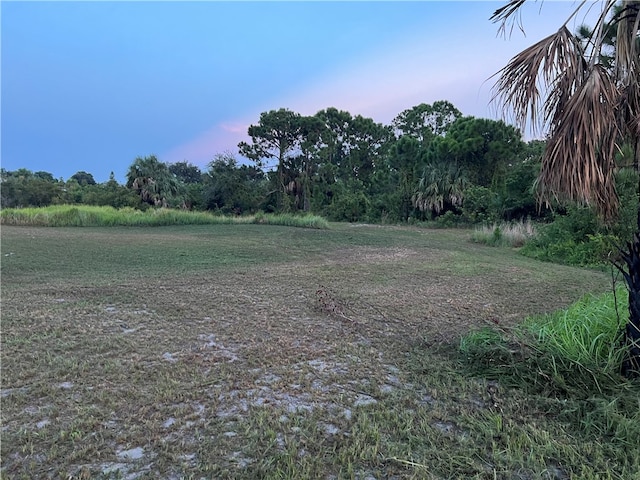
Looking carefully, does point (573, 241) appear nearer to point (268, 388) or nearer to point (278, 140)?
point (268, 388)

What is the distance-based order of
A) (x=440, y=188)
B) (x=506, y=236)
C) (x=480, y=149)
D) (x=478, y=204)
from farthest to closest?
(x=440, y=188) < (x=480, y=149) < (x=478, y=204) < (x=506, y=236)

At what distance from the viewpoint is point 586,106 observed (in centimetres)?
190

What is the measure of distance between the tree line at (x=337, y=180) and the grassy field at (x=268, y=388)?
43.3ft

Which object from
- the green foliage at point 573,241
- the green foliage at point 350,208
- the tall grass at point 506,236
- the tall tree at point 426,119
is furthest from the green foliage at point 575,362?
the tall tree at point 426,119

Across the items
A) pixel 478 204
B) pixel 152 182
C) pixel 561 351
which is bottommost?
pixel 561 351

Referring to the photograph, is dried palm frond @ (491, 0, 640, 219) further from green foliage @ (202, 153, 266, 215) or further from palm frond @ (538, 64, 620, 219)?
green foliage @ (202, 153, 266, 215)

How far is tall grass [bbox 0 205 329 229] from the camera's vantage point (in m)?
13.5

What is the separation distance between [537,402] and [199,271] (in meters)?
4.80

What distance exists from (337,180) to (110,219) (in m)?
16.6

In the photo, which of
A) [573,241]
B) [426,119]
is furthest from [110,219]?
[426,119]

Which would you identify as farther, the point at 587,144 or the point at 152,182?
the point at 152,182

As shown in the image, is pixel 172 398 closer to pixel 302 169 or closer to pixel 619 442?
pixel 619 442

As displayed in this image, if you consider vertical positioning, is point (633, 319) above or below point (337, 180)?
below

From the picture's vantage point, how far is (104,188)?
21.7 m
